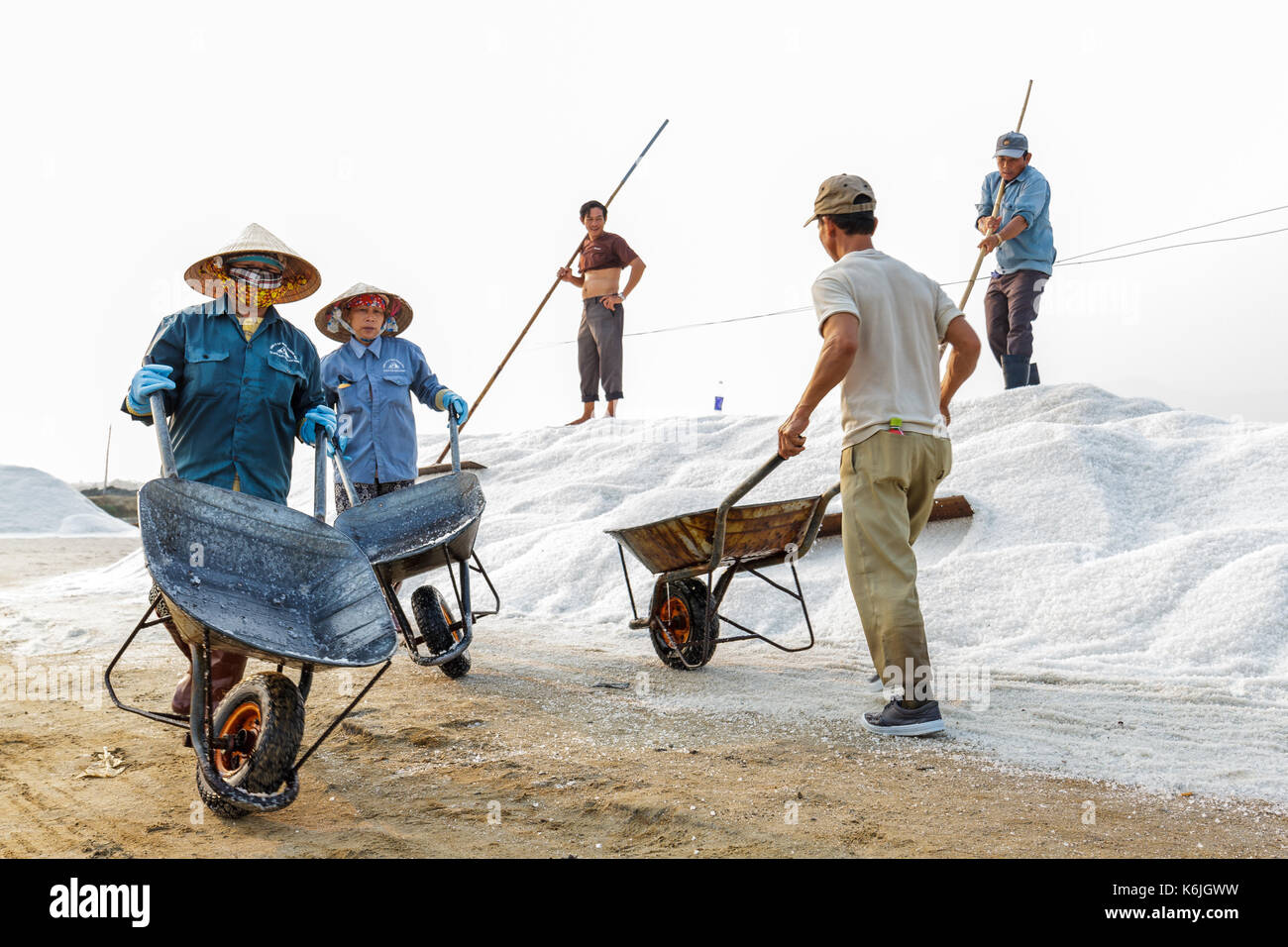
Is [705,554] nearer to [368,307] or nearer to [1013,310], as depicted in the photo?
[368,307]

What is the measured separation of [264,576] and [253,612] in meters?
0.15

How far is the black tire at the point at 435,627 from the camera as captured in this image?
420 centimetres

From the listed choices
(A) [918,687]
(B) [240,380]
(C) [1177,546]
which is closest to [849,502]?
(A) [918,687]

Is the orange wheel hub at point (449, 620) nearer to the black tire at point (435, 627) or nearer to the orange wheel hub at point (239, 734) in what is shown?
the black tire at point (435, 627)

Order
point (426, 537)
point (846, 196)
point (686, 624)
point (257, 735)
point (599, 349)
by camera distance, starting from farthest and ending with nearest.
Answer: point (599, 349)
point (686, 624)
point (426, 537)
point (846, 196)
point (257, 735)

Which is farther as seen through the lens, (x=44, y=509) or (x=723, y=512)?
(x=44, y=509)

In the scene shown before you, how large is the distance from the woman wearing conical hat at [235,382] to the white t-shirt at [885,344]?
188 centimetres

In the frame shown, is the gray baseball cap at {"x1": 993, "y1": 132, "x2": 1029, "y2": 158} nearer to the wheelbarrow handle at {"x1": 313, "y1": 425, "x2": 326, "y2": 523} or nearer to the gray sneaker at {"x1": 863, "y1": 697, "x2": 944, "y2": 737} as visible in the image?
the gray sneaker at {"x1": 863, "y1": 697, "x2": 944, "y2": 737}

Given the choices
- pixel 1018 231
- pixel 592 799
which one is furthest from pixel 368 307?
pixel 1018 231

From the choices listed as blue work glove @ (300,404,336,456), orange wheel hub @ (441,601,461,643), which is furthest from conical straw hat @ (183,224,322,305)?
orange wheel hub @ (441,601,461,643)

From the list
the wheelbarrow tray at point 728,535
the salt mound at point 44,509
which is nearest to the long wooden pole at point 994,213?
the wheelbarrow tray at point 728,535

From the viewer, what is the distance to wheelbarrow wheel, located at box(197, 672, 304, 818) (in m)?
2.38

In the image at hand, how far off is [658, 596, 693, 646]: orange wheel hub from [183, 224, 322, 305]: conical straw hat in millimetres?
2194

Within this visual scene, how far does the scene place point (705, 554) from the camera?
13.1ft
